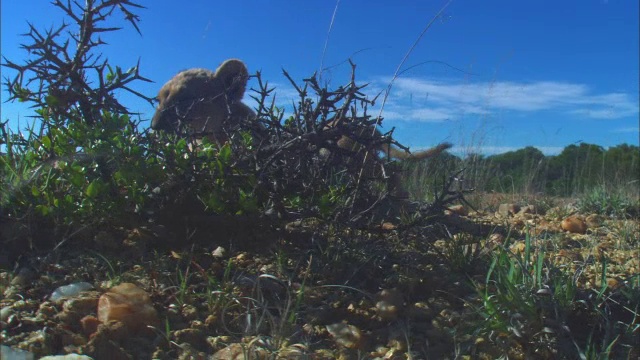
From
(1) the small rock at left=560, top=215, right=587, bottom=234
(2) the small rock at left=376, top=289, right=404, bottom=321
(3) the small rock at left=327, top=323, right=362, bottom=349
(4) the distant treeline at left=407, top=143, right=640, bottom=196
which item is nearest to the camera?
(3) the small rock at left=327, top=323, right=362, bottom=349

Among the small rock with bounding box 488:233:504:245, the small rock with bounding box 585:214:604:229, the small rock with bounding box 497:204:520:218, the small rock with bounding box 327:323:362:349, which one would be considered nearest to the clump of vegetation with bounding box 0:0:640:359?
the small rock with bounding box 327:323:362:349

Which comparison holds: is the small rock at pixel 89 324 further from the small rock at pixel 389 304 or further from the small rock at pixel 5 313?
the small rock at pixel 389 304

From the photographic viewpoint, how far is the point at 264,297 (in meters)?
2.46

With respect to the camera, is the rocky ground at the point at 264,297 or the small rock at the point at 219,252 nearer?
the rocky ground at the point at 264,297

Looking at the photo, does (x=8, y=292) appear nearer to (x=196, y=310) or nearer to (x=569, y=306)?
(x=196, y=310)

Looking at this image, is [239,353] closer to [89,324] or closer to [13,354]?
[89,324]

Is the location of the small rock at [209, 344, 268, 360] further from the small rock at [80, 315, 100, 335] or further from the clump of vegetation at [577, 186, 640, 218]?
the clump of vegetation at [577, 186, 640, 218]

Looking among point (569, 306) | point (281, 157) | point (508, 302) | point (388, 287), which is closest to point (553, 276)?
point (569, 306)

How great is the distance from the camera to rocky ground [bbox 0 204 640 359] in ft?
6.91

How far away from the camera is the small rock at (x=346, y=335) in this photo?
2.21 m

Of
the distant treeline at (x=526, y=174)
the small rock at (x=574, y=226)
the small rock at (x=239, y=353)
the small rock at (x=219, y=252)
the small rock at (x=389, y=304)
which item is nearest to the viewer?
the small rock at (x=239, y=353)

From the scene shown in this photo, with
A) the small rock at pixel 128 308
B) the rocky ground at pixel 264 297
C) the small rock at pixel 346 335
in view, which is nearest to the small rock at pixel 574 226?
the rocky ground at pixel 264 297

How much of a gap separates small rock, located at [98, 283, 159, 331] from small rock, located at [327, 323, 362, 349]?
640mm

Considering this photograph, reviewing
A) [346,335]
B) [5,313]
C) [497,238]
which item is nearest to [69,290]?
[5,313]
